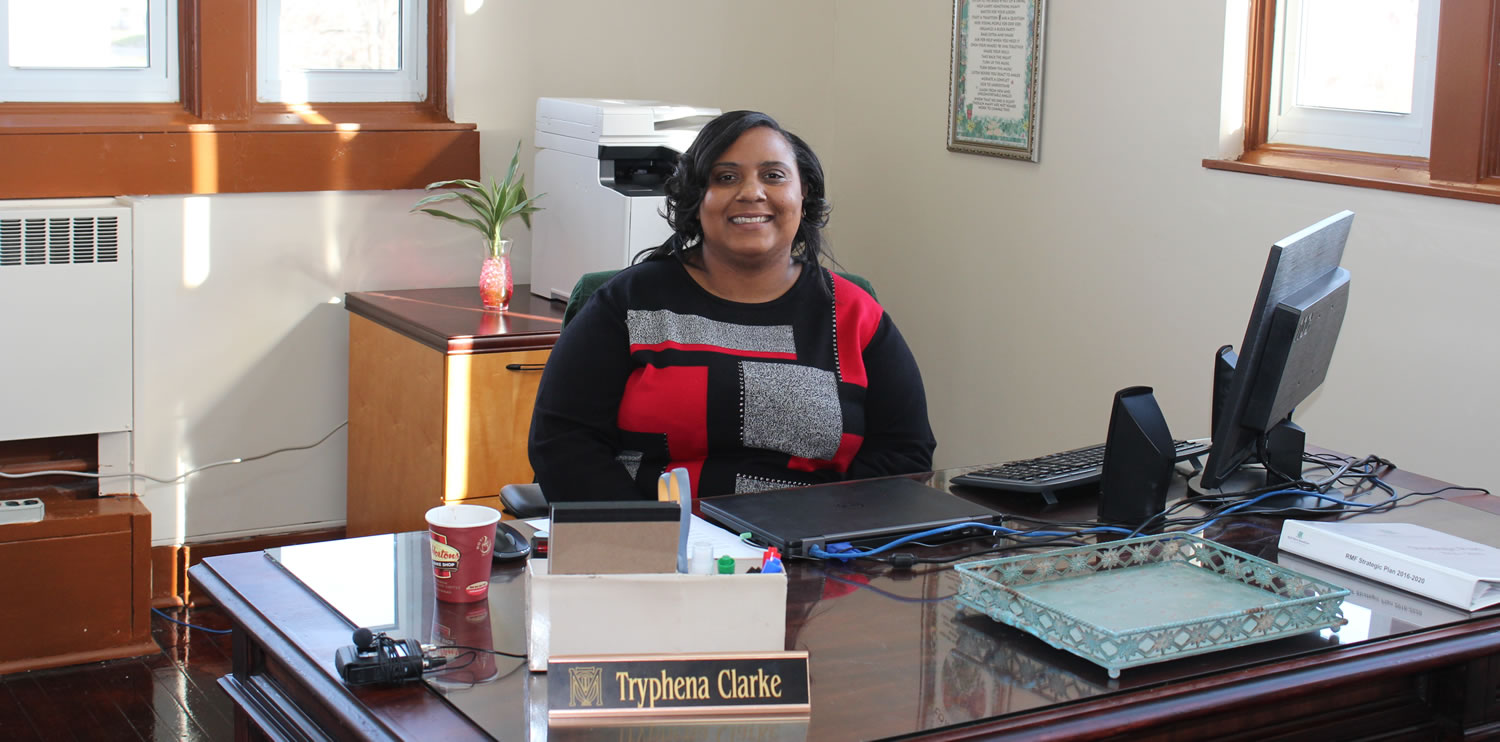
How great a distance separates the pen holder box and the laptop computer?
384mm

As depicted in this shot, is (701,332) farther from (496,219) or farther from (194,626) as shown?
(194,626)

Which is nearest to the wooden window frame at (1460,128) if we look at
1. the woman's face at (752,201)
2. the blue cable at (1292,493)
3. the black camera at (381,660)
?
the blue cable at (1292,493)

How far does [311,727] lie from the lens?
4.53ft

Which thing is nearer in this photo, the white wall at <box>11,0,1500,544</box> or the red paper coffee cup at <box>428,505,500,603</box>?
the red paper coffee cup at <box>428,505,500,603</box>

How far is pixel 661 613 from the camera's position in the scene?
1.24 m

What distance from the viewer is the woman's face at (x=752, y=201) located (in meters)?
2.23

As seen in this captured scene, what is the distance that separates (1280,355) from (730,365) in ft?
2.65

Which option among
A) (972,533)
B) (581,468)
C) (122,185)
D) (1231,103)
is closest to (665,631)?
(972,533)

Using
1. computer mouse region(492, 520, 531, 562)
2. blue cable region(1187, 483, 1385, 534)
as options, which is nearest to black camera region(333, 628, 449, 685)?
computer mouse region(492, 520, 531, 562)

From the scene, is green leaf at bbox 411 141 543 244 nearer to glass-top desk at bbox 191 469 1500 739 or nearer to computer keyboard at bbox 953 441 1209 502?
computer keyboard at bbox 953 441 1209 502

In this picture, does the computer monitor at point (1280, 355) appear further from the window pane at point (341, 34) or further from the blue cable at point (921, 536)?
the window pane at point (341, 34)

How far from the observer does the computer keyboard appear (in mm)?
1927

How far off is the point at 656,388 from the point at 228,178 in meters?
1.78

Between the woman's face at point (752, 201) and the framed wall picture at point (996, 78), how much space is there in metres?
1.42
